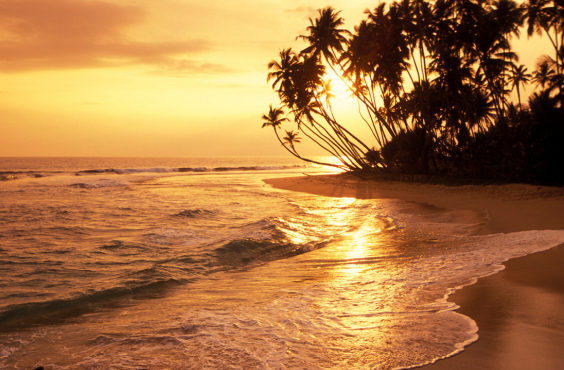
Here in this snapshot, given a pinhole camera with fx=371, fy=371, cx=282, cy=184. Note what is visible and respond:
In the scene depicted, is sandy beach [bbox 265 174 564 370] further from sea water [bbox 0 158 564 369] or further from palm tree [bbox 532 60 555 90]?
palm tree [bbox 532 60 555 90]

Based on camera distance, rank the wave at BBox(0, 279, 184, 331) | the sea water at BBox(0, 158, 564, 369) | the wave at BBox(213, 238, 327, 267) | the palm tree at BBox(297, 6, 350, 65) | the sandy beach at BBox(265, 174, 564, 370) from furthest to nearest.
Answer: the palm tree at BBox(297, 6, 350, 65)
the wave at BBox(213, 238, 327, 267)
the wave at BBox(0, 279, 184, 331)
the sea water at BBox(0, 158, 564, 369)
the sandy beach at BBox(265, 174, 564, 370)

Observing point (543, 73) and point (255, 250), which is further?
point (543, 73)

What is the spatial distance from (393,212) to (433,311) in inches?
378

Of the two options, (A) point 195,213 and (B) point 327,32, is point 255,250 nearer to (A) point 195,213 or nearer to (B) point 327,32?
(A) point 195,213

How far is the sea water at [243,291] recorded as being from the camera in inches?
136

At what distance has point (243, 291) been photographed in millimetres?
5523

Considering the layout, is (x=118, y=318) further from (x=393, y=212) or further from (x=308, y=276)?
(x=393, y=212)

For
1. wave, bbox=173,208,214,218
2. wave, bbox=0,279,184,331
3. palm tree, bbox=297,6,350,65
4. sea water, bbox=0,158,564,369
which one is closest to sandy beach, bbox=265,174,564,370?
sea water, bbox=0,158,564,369

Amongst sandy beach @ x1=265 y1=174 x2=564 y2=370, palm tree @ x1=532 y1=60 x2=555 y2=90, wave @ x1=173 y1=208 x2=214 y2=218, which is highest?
palm tree @ x1=532 y1=60 x2=555 y2=90

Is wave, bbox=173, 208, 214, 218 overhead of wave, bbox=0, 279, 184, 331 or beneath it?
overhead

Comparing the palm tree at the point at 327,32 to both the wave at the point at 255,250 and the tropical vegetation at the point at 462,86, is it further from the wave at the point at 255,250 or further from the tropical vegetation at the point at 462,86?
the wave at the point at 255,250

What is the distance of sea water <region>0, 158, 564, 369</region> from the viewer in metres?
3.45

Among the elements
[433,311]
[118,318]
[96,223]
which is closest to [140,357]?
[118,318]

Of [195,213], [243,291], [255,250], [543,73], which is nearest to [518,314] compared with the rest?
[243,291]
